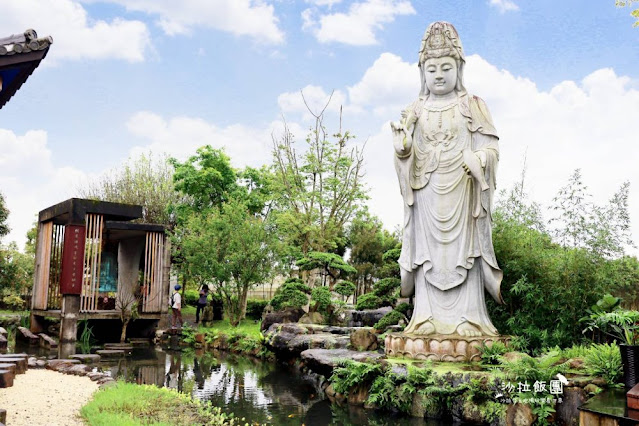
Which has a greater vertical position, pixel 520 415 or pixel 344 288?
pixel 344 288

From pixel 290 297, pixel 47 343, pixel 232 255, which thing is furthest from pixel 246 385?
pixel 232 255

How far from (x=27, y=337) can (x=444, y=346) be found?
523 inches

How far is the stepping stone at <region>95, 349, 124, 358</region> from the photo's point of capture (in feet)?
42.8

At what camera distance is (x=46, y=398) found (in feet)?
23.5

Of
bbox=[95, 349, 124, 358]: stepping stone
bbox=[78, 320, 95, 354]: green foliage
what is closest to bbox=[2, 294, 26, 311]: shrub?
bbox=[78, 320, 95, 354]: green foliage

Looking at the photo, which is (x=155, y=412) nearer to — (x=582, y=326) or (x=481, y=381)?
(x=481, y=381)

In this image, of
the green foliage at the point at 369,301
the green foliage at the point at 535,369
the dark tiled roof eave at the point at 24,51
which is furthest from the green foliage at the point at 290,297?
the dark tiled roof eave at the point at 24,51

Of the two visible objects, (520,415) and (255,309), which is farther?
(255,309)

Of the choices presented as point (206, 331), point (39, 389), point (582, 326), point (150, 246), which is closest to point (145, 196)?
point (150, 246)

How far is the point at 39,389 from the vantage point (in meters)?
7.72

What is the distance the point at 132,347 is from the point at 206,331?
94.7 inches

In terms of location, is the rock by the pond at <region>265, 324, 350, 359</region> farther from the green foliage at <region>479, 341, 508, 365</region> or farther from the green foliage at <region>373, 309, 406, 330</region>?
the green foliage at <region>479, 341, 508, 365</region>

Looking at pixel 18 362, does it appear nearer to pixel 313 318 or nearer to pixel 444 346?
pixel 444 346

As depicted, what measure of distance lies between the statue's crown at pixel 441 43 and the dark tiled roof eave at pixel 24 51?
597 cm
